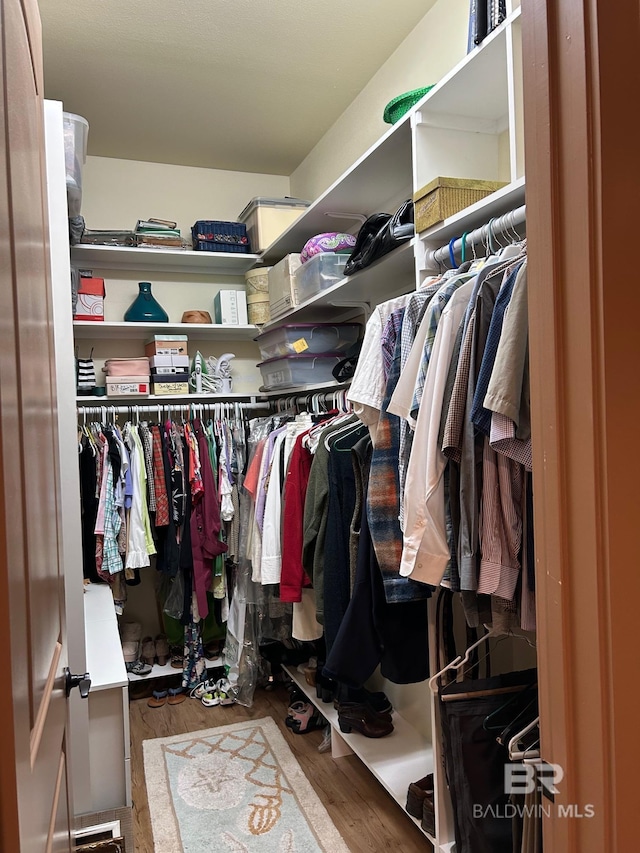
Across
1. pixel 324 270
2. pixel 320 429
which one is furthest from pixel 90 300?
pixel 320 429

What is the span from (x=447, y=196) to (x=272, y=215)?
6.17 feet

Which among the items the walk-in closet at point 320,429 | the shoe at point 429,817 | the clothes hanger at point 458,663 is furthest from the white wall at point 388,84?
the shoe at point 429,817

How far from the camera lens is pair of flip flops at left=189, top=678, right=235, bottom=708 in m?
3.15

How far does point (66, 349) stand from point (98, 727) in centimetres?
122

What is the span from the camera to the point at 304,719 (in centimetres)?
286

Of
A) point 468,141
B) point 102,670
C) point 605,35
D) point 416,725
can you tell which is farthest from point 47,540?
point 416,725

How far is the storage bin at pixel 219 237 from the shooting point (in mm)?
3436

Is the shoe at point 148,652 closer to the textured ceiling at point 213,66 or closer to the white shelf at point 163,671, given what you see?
the white shelf at point 163,671

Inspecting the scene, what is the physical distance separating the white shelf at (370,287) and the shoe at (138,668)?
2.02 meters

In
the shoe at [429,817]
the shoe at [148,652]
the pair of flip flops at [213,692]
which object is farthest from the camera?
the shoe at [148,652]

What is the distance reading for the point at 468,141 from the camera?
1903 millimetres

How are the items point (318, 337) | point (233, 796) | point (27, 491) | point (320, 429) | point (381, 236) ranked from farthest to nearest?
point (318, 337), point (320, 429), point (233, 796), point (381, 236), point (27, 491)

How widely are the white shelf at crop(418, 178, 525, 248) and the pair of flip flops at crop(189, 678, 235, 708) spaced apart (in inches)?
98.8

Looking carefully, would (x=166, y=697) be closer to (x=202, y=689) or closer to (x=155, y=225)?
(x=202, y=689)
